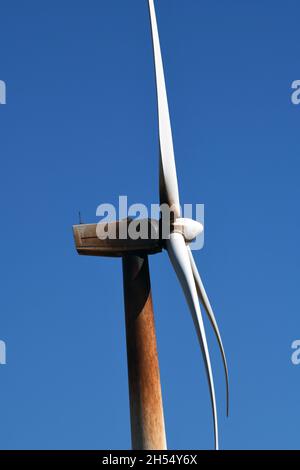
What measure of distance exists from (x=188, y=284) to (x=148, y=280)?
118 cm

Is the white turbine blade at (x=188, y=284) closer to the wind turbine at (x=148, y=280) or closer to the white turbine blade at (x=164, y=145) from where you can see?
the wind turbine at (x=148, y=280)

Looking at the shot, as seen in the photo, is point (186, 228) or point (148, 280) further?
point (186, 228)

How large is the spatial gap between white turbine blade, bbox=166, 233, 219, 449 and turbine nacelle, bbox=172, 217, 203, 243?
18cm

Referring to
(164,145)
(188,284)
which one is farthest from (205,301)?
(164,145)

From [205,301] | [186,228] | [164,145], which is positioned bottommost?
[205,301]

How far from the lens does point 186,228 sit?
37.2 m

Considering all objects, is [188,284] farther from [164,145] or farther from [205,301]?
[164,145]

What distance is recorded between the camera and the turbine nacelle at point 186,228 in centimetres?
3712

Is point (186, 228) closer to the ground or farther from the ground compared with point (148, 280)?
farther from the ground

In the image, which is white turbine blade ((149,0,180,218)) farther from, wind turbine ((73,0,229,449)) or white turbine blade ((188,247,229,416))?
white turbine blade ((188,247,229,416))

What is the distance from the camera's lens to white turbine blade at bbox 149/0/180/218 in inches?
1448

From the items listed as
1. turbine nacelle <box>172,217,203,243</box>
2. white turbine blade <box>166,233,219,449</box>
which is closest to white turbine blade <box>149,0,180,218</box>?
turbine nacelle <box>172,217,203,243</box>

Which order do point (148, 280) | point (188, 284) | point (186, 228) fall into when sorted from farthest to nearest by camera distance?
point (186, 228) → point (148, 280) → point (188, 284)
